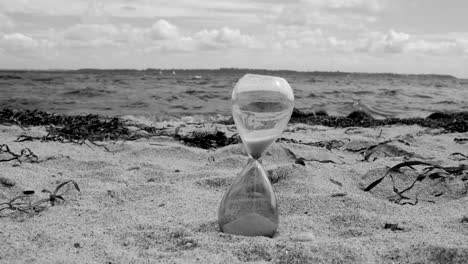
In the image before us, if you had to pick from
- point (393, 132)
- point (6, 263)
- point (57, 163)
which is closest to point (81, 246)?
point (6, 263)

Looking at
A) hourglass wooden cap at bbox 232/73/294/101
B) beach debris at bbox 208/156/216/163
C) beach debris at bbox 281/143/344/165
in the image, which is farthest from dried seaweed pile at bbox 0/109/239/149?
hourglass wooden cap at bbox 232/73/294/101

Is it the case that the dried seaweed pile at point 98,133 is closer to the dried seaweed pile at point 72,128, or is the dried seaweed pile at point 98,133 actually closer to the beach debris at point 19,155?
the dried seaweed pile at point 72,128

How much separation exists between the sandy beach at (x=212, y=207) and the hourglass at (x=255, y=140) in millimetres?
85

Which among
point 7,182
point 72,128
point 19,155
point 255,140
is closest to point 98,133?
point 72,128

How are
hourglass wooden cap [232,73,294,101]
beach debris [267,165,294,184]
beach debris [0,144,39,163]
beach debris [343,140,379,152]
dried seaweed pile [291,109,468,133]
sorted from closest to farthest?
1. hourglass wooden cap [232,73,294,101]
2. beach debris [267,165,294,184]
3. beach debris [0,144,39,163]
4. beach debris [343,140,379,152]
5. dried seaweed pile [291,109,468,133]

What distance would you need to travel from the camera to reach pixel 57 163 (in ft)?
11.6

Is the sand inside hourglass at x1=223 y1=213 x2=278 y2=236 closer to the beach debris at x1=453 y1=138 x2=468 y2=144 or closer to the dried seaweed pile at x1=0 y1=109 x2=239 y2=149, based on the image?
the dried seaweed pile at x1=0 y1=109 x2=239 y2=149

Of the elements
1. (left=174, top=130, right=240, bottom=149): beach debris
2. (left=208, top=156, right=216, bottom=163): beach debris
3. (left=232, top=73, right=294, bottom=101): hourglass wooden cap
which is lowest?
(left=208, top=156, right=216, bottom=163): beach debris

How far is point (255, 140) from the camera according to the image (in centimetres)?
193

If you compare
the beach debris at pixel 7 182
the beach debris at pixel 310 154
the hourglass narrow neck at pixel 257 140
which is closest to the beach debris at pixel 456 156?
the beach debris at pixel 310 154

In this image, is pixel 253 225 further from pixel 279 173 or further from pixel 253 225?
pixel 279 173

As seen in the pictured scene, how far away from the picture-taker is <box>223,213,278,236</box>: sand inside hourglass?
6.73 feet

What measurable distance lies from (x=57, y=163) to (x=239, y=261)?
2214 millimetres

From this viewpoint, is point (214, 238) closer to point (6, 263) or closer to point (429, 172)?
point (6, 263)
